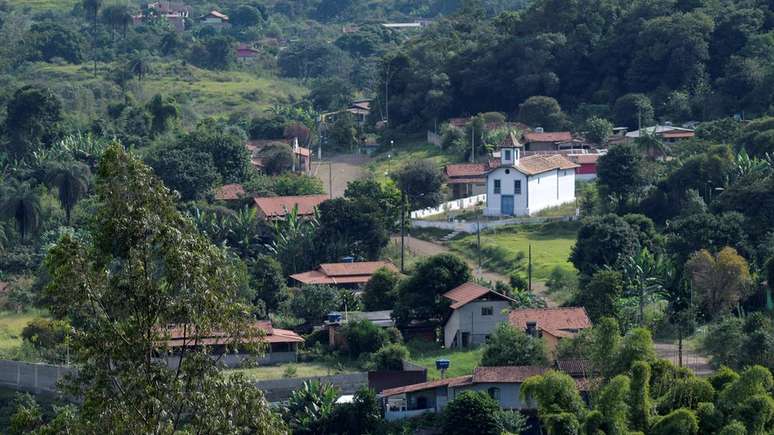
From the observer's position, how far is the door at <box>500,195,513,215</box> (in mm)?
55125

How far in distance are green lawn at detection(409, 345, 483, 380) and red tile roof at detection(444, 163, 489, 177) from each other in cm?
1725

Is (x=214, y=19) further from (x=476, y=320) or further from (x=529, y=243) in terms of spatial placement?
(x=476, y=320)

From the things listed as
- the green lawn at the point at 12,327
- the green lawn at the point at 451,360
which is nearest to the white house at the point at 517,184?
the green lawn at the point at 451,360

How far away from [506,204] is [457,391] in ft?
58.4

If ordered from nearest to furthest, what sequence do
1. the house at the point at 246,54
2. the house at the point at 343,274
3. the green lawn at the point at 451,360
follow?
the green lawn at the point at 451,360 → the house at the point at 343,274 → the house at the point at 246,54

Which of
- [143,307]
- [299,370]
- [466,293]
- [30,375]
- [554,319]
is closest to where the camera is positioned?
[143,307]

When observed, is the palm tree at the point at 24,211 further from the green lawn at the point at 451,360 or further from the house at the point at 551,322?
the house at the point at 551,322

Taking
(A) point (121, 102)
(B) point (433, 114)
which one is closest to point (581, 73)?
(B) point (433, 114)

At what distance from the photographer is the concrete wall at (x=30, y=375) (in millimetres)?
41875

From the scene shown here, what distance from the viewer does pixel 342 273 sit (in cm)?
4959

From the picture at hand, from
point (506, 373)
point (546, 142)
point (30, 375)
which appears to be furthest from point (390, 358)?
point (546, 142)

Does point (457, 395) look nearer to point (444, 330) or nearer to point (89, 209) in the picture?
point (444, 330)

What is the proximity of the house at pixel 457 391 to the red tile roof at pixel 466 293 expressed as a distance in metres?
4.87

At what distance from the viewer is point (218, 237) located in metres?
54.1
